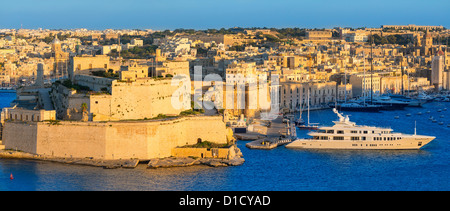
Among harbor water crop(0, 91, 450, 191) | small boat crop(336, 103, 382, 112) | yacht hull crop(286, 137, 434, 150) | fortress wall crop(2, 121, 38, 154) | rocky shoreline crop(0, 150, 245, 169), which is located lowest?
harbor water crop(0, 91, 450, 191)

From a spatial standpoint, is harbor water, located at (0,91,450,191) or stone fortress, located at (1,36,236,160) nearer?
harbor water, located at (0,91,450,191)

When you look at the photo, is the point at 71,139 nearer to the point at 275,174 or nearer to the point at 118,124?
the point at 118,124

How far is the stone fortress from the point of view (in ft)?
67.1

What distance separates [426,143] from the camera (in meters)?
23.2

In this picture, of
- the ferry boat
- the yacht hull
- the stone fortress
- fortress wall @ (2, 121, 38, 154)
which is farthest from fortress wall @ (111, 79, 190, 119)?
the yacht hull

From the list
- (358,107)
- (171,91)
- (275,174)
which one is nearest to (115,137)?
(171,91)

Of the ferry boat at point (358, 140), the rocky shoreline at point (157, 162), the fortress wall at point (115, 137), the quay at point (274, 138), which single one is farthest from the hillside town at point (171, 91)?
the ferry boat at point (358, 140)

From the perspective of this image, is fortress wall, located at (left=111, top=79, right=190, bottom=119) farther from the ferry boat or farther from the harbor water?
the ferry boat

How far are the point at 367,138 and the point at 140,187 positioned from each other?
27.0 feet

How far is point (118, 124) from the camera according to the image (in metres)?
20.5

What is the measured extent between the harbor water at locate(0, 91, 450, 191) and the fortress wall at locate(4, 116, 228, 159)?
600 mm

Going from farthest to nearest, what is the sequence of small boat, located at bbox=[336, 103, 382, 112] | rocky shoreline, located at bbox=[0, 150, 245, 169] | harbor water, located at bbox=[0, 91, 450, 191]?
1. small boat, located at bbox=[336, 103, 382, 112]
2. rocky shoreline, located at bbox=[0, 150, 245, 169]
3. harbor water, located at bbox=[0, 91, 450, 191]

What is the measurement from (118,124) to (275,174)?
435 centimetres
